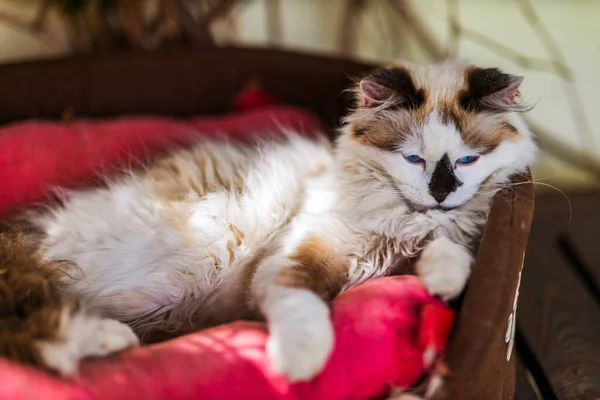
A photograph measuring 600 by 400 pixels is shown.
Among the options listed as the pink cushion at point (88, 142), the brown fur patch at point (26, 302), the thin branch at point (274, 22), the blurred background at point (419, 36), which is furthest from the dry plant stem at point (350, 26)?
the brown fur patch at point (26, 302)

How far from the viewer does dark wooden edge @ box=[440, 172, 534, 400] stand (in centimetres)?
102

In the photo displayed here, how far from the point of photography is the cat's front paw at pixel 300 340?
97 centimetres

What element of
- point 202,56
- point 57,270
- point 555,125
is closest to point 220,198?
point 57,270

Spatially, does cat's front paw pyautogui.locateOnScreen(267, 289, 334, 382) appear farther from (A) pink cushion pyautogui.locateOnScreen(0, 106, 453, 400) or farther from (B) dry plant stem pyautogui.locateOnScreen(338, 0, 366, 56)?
(B) dry plant stem pyautogui.locateOnScreen(338, 0, 366, 56)

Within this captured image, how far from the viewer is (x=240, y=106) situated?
2039mm

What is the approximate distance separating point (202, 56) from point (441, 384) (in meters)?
1.52

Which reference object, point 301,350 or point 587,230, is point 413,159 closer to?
point 301,350

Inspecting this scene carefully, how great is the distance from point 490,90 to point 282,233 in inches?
23.2

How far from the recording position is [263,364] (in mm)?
1008

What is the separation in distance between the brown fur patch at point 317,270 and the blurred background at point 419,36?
51.1 inches

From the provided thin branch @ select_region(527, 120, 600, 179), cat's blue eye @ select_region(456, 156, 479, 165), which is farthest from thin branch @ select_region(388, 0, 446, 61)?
cat's blue eye @ select_region(456, 156, 479, 165)

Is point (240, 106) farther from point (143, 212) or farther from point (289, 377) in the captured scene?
point (289, 377)

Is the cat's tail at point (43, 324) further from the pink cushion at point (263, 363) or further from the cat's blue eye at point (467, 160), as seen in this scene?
the cat's blue eye at point (467, 160)

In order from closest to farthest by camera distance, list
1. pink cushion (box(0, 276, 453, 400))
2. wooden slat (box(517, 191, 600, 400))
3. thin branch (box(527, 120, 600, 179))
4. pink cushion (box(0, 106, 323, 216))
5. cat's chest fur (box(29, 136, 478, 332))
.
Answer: pink cushion (box(0, 276, 453, 400))
cat's chest fur (box(29, 136, 478, 332))
wooden slat (box(517, 191, 600, 400))
pink cushion (box(0, 106, 323, 216))
thin branch (box(527, 120, 600, 179))
